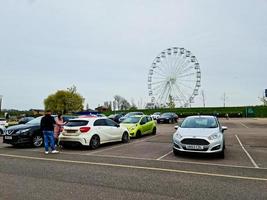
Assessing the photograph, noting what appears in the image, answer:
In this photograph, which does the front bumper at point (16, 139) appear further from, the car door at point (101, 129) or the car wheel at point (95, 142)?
the car door at point (101, 129)

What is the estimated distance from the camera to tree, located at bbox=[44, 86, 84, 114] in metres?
88.4

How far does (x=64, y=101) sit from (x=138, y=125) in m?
74.6

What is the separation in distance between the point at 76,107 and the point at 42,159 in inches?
3159

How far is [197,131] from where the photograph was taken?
10352 mm

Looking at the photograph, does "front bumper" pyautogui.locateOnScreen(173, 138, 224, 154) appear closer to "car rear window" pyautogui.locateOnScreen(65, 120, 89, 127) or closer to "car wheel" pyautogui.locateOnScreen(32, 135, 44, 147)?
"car rear window" pyautogui.locateOnScreen(65, 120, 89, 127)

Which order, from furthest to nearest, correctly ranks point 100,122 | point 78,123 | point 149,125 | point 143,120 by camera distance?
point 149,125 < point 143,120 < point 100,122 < point 78,123

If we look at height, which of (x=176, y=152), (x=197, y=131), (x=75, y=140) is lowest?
(x=176, y=152)

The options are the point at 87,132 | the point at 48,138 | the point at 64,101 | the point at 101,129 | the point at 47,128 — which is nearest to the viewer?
the point at 47,128

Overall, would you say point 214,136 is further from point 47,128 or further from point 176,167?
point 47,128

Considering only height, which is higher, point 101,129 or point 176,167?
point 101,129

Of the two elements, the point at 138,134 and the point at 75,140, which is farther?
the point at 138,134

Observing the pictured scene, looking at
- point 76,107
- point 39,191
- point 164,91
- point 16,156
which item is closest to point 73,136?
point 16,156

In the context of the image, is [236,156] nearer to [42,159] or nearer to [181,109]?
[42,159]

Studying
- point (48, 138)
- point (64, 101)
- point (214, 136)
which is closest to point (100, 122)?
point (48, 138)
